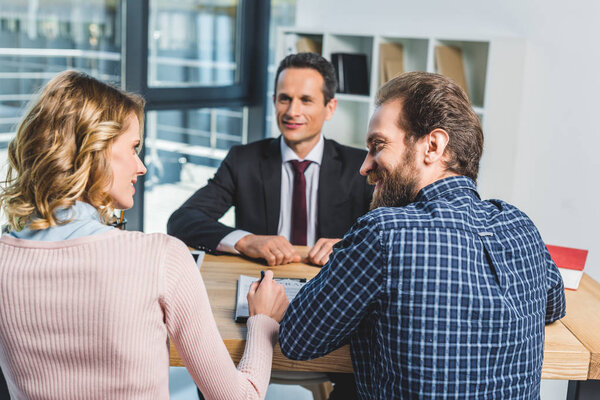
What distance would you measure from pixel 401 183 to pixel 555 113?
→ 7.20 ft

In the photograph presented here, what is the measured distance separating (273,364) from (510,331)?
497 millimetres

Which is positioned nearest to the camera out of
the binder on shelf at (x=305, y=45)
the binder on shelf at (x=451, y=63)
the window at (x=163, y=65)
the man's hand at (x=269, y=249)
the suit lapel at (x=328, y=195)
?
the man's hand at (x=269, y=249)

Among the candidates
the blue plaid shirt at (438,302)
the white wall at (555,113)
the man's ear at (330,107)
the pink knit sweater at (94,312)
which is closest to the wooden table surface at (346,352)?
the blue plaid shirt at (438,302)

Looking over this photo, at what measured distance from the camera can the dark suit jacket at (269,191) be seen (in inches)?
91.7

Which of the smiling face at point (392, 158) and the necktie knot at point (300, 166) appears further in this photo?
the necktie knot at point (300, 166)

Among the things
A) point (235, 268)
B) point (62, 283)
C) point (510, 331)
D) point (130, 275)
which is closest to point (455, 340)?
point (510, 331)

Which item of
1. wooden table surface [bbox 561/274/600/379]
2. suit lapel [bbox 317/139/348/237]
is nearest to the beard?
wooden table surface [bbox 561/274/600/379]

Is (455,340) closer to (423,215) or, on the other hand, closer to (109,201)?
(423,215)

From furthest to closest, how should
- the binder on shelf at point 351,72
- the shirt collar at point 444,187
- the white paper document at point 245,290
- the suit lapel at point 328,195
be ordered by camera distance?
the binder on shelf at point 351,72 → the suit lapel at point 328,195 → the white paper document at point 245,290 → the shirt collar at point 444,187

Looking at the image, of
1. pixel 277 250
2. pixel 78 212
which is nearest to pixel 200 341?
pixel 78 212

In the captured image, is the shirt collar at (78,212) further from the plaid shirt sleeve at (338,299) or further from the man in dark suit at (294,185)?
the man in dark suit at (294,185)

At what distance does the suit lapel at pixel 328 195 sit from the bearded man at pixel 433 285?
1.00 metres

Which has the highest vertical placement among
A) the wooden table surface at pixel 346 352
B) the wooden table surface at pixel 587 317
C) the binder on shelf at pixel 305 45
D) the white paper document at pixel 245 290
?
the binder on shelf at pixel 305 45

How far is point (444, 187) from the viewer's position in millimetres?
1242
